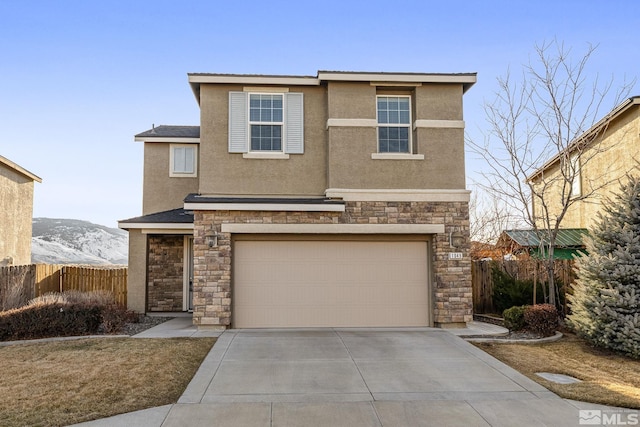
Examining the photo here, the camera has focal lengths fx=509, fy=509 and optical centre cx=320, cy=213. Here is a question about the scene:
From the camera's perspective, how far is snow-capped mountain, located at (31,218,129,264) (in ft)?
182

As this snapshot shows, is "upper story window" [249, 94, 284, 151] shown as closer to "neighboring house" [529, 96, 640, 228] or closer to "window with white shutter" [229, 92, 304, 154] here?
"window with white shutter" [229, 92, 304, 154]

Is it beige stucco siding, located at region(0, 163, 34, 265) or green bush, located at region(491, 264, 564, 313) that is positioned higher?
beige stucco siding, located at region(0, 163, 34, 265)

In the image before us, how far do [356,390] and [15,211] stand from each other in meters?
19.2

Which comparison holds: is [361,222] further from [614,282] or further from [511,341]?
[614,282]

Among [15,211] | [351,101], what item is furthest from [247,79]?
[15,211]

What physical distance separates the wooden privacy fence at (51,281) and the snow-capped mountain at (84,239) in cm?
3605

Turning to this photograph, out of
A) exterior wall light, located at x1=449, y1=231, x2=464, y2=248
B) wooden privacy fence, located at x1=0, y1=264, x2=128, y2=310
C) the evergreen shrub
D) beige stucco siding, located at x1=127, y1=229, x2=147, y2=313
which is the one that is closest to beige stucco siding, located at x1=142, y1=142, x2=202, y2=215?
beige stucco siding, located at x1=127, y1=229, x2=147, y2=313

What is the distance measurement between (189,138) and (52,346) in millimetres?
8064

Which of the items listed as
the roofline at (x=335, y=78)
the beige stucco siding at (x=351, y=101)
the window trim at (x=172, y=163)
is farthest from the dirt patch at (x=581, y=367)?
the window trim at (x=172, y=163)

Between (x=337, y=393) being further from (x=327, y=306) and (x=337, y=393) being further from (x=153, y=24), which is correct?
(x=153, y=24)

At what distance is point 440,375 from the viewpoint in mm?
8023

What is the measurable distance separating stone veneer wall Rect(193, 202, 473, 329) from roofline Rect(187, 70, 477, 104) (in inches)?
120

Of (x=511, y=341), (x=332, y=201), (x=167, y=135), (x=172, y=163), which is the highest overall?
(x=167, y=135)

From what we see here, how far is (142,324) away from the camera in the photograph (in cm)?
1325
